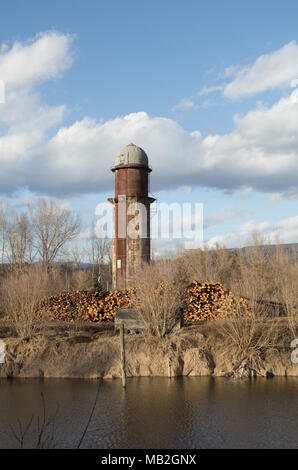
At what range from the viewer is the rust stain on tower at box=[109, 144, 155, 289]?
3413cm

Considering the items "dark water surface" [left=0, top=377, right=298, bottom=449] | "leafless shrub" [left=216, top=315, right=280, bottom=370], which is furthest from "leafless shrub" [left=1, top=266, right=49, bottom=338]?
"leafless shrub" [left=216, top=315, right=280, bottom=370]

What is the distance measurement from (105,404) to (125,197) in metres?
22.1

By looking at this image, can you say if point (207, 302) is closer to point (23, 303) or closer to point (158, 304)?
point (158, 304)

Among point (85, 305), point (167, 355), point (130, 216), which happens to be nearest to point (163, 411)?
point (167, 355)

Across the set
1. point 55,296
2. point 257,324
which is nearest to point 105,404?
point 257,324

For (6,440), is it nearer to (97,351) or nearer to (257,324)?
(97,351)

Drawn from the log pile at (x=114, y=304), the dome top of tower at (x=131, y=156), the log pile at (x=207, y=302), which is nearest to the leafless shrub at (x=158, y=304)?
the log pile at (x=114, y=304)

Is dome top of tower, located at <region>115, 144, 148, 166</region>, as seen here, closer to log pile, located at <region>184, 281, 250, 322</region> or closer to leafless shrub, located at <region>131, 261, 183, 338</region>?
log pile, located at <region>184, 281, 250, 322</region>

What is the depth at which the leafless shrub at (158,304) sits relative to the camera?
1978 cm

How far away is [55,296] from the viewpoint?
2561cm

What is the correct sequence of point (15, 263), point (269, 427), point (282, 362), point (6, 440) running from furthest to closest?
1. point (15, 263)
2. point (282, 362)
3. point (269, 427)
4. point (6, 440)

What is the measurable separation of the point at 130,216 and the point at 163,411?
22209mm

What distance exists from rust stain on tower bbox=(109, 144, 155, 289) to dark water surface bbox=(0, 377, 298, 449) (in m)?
16.4

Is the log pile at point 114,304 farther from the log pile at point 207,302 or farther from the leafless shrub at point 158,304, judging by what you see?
the leafless shrub at point 158,304
